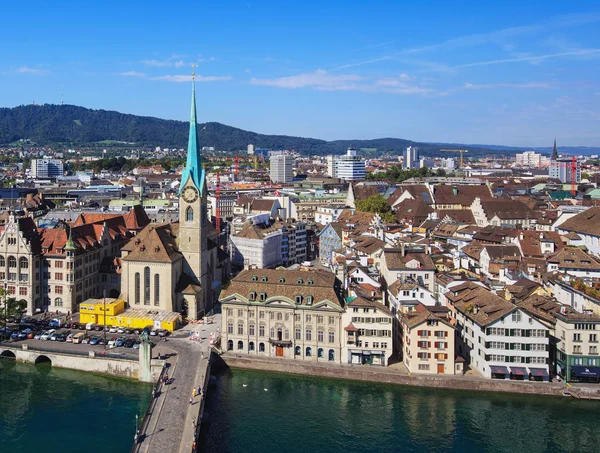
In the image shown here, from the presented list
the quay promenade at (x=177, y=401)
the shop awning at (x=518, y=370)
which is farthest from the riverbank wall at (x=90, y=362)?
the shop awning at (x=518, y=370)

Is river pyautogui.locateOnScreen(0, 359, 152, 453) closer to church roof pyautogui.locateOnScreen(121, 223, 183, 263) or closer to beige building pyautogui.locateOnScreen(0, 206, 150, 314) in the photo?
beige building pyautogui.locateOnScreen(0, 206, 150, 314)

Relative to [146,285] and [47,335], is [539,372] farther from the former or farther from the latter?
[47,335]

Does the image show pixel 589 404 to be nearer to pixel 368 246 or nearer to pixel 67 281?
pixel 368 246

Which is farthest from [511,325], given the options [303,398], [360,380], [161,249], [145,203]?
[145,203]

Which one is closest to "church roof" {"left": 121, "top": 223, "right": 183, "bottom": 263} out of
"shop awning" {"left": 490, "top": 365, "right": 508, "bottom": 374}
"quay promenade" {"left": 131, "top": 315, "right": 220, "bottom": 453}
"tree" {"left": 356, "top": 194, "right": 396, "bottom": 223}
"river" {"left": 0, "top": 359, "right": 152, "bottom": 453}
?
"quay promenade" {"left": 131, "top": 315, "right": 220, "bottom": 453}

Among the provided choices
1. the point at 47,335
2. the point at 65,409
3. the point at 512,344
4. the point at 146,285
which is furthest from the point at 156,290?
the point at 512,344

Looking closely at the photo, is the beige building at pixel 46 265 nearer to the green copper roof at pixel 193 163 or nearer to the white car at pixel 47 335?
the white car at pixel 47 335
